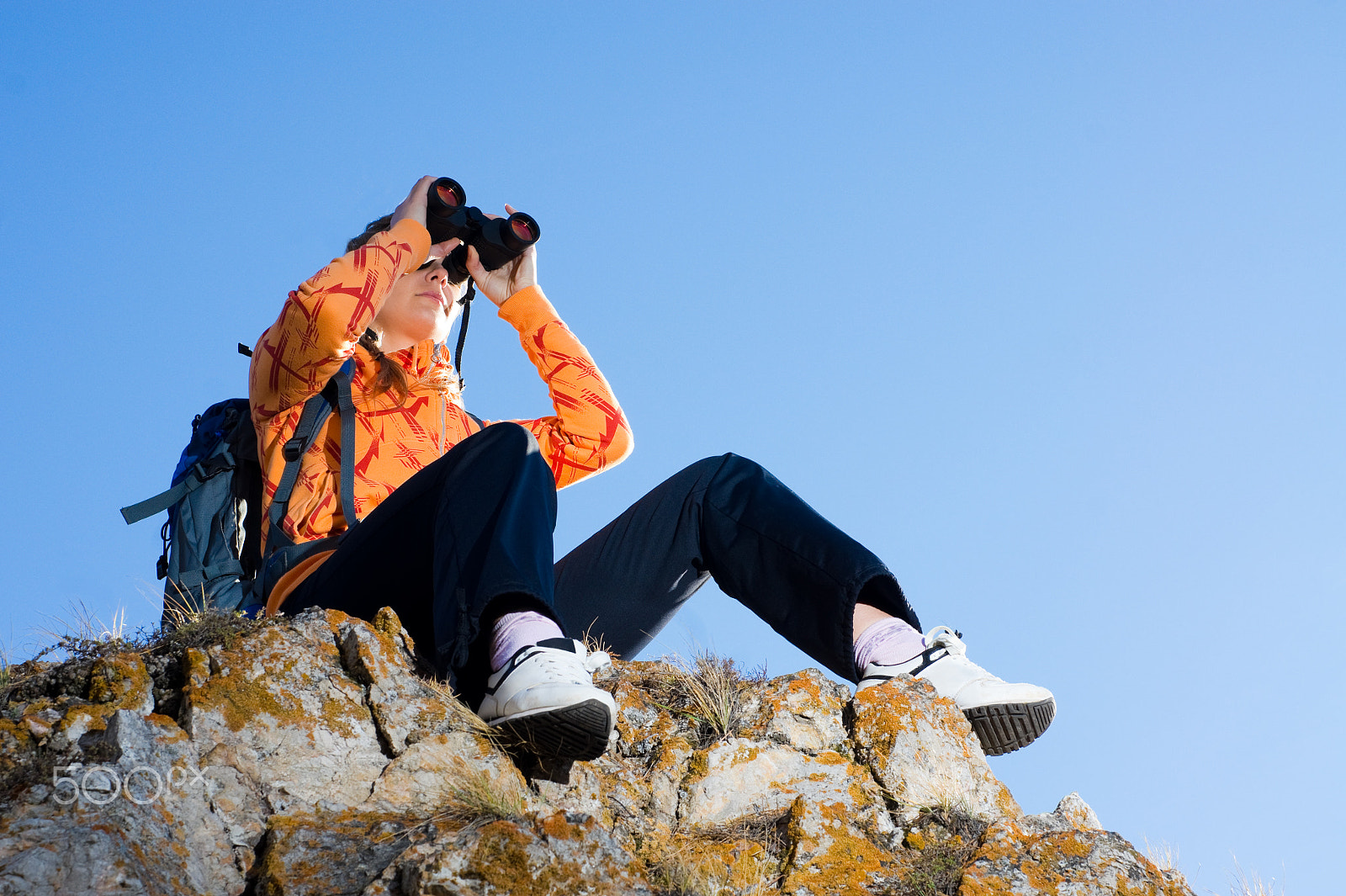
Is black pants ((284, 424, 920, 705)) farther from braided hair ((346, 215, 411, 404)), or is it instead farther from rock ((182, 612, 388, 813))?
braided hair ((346, 215, 411, 404))

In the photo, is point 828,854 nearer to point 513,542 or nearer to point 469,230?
point 513,542

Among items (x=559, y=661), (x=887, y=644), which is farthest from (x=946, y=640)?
(x=559, y=661)

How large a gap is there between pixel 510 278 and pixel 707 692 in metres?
2.27

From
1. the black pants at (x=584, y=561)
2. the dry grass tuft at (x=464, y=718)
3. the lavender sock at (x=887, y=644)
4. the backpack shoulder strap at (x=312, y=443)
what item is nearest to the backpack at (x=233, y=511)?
the backpack shoulder strap at (x=312, y=443)

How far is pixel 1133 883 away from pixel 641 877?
3.46 ft

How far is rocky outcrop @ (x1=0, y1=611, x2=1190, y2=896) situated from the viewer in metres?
1.94

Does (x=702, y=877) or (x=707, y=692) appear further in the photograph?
(x=707, y=692)

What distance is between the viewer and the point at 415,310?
14.3 ft

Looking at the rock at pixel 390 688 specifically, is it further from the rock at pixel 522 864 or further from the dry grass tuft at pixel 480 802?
the rock at pixel 522 864

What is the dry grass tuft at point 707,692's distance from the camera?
297cm

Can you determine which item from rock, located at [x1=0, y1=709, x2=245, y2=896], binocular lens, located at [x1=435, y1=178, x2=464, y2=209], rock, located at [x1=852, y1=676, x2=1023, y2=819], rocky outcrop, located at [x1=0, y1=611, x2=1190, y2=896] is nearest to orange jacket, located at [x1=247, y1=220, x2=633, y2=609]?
binocular lens, located at [x1=435, y1=178, x2=464, y2=209]

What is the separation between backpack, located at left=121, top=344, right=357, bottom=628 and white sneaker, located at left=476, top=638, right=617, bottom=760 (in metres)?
1.12

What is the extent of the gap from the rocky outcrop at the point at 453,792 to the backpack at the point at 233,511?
32.5 inches

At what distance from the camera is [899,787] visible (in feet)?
9.12
